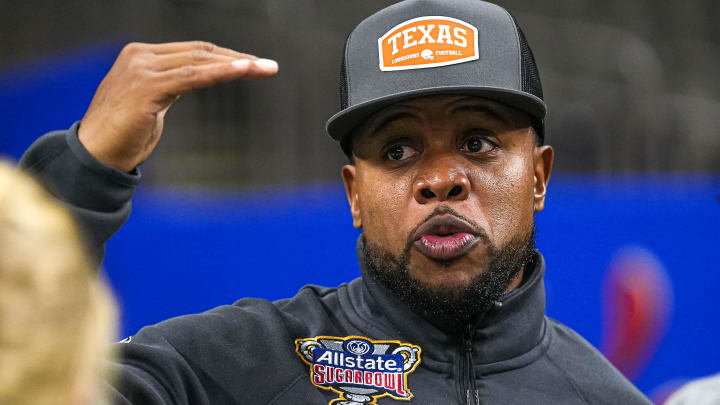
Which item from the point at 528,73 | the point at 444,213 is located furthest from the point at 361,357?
the point at 528,73

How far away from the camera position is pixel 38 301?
16.7 inches

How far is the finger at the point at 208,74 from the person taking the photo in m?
1.18

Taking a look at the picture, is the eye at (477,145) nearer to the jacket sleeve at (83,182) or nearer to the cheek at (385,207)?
the cheek at (385,207)

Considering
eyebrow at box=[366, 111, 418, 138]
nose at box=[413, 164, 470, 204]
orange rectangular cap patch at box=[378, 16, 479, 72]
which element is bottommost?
nose at box=[413, 164, 470, 204]

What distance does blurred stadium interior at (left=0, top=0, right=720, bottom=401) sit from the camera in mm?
3432

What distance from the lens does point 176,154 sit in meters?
4.38

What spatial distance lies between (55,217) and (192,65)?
80 centimetres

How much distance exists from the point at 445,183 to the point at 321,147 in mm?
3090

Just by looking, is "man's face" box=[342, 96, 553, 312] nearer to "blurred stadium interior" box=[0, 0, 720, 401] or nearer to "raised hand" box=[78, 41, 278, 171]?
"raised hand" box=[78, 41, 278, 171]

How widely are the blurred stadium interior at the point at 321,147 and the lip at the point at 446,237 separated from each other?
6.04ft

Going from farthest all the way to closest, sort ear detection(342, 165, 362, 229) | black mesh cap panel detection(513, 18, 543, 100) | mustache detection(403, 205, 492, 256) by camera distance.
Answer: ear detection(342, 165, 362, 229) < black mesh cap panel detection(513, 18, 543, 100) < mustache detection(403, 205, 492, 256)

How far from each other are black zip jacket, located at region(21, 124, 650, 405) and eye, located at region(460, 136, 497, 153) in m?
0.29

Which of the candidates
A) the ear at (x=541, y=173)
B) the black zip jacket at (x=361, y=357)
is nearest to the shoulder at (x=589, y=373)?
the black zip jacket at (x=361, y=357)

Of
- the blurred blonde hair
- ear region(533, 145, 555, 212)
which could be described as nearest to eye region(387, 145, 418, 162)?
ear region(533, 145, 555, 212)
